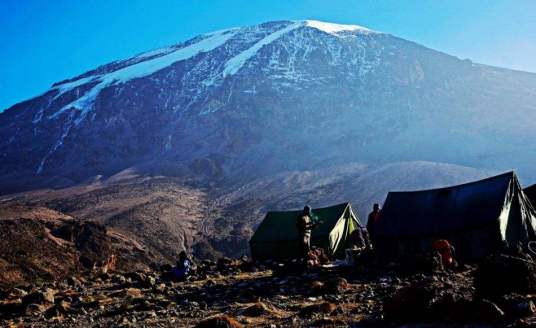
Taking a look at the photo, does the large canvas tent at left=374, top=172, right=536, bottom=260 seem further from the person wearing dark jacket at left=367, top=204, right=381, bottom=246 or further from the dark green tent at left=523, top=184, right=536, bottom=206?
the dark green tent at left=523, top=184, right=536, bottom=206

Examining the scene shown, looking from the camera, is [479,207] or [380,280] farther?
[479,207]

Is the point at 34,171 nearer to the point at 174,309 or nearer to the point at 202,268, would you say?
the point at 202,268

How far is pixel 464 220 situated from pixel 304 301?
6.87 m

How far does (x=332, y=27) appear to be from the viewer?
489 ft

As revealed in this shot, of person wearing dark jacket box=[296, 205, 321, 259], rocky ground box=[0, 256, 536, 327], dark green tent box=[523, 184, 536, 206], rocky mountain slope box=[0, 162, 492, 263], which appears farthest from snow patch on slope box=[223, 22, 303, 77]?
rocky ground box=[0, 256, 536, 327]

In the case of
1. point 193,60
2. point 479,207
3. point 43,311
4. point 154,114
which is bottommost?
point 43,311

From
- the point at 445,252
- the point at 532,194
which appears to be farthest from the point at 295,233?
the point at 445,252

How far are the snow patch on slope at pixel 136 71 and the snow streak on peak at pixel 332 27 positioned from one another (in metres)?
21.9

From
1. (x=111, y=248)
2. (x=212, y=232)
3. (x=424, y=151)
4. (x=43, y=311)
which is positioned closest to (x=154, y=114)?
(x=424, y=151)

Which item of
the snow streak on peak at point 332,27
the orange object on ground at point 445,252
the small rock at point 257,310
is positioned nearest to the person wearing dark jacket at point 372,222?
the orange object on ground at point 445,252

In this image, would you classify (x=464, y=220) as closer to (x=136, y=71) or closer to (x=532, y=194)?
(x=532, y=194)

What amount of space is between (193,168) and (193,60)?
207ft

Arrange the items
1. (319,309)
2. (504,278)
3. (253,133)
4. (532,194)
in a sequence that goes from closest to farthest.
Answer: (504,278)
(319,309)
(532,194)
(253,133)

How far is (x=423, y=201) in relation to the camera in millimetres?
16391
